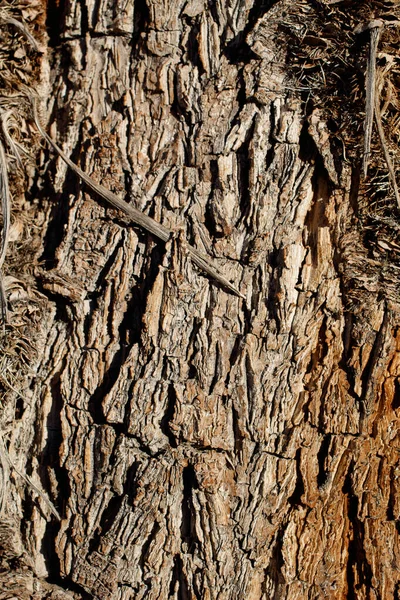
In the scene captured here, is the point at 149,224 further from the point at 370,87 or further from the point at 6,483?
the point at 6,483

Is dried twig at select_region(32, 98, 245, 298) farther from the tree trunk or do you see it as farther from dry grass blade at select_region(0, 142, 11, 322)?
dry grass blade at select_region(0, 142, 11, 322)

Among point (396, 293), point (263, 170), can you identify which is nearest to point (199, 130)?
point (263, 170)

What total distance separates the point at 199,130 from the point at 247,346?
22.0 inches

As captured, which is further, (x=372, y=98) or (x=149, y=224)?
(x=149, y=224)

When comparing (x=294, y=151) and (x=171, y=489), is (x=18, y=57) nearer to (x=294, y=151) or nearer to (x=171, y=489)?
(x=294, y=151)

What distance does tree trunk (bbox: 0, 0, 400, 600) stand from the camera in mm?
1491

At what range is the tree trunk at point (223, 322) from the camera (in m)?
1.49

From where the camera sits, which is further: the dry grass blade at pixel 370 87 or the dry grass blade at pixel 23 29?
the dry grass blade at pixel 23 29

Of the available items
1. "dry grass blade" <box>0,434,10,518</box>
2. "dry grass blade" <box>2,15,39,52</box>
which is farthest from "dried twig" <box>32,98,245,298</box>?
"dry grass blade" <box>0,434,10,518</box>

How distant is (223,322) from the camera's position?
154cm

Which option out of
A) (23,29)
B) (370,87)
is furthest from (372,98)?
(23,29)

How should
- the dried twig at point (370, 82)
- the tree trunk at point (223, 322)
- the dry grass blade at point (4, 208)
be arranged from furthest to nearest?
the dry grass blade at point (4, 208), the tree trunk at point (223, 322), the dried twig at point (370, 82)

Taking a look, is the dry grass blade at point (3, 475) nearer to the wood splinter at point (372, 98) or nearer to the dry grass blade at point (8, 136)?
the dry grass blade at point (8, 136)

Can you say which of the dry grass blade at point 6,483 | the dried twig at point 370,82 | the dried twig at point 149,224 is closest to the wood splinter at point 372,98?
the dried twig at point 370,82
